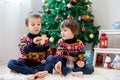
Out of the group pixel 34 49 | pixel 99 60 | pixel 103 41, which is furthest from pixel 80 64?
pixel 99 60

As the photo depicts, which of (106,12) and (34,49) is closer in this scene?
(34,49)

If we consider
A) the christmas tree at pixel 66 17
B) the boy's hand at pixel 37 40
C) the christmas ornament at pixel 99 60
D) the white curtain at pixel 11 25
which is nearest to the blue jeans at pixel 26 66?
the boy's hand at pixel 37 40

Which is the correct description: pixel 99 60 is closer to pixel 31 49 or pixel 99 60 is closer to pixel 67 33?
pixel 67 33

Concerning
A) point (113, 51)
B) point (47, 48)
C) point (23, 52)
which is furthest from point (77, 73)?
point (113, 51)

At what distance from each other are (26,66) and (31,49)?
0.49 feet

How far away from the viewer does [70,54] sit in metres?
1.83

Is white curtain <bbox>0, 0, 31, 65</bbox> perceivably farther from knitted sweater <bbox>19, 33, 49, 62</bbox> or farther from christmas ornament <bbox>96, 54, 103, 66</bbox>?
christmas ornament <bbox>96, 54, 103, 66</bbox>

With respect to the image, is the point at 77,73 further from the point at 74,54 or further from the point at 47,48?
the point at 47,48

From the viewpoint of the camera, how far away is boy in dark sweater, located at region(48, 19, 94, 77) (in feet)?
5.79

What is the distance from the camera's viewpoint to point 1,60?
260 centimetres

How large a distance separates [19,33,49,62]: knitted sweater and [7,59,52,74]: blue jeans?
47 mm

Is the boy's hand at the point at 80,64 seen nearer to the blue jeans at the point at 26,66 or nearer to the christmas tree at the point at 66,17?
the blue jeans at the point at 26,66

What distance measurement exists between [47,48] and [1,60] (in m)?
0.92

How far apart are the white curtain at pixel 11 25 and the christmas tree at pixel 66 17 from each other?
0.37 m
